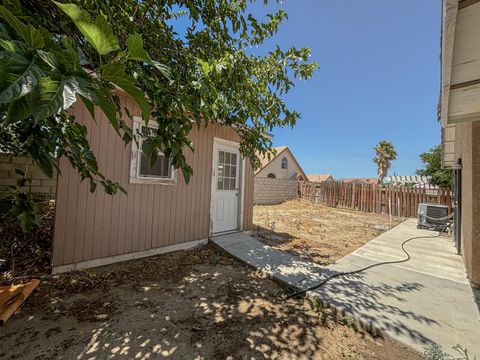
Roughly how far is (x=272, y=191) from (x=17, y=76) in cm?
1347

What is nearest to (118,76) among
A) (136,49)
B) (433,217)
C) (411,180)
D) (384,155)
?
(136,49)

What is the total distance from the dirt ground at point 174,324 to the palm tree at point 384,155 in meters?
21.1

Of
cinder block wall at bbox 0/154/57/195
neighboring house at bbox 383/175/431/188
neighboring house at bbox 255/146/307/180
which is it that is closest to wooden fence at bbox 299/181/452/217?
neighboring house at bbox 383/175/431/188

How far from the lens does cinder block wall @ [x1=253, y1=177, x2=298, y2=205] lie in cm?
1302

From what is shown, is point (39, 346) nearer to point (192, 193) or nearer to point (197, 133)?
point (192, 193)

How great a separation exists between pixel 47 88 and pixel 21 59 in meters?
0.08

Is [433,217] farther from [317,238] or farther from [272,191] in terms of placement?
[272,191]

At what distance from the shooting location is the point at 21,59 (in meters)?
0.43

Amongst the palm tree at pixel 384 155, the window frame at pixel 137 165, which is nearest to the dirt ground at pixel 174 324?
the window frame at pixel 137 165

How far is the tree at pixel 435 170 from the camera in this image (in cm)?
970

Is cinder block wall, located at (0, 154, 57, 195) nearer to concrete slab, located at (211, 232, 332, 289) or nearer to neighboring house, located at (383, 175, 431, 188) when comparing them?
concrete slab, located at (211, 232, 332, 289)

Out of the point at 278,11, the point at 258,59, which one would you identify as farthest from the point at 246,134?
the point at 278,11

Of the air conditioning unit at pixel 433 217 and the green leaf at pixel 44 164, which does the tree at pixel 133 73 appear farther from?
the air conditioning unit at pixel 433 217

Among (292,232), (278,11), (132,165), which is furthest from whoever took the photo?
(292,232)
